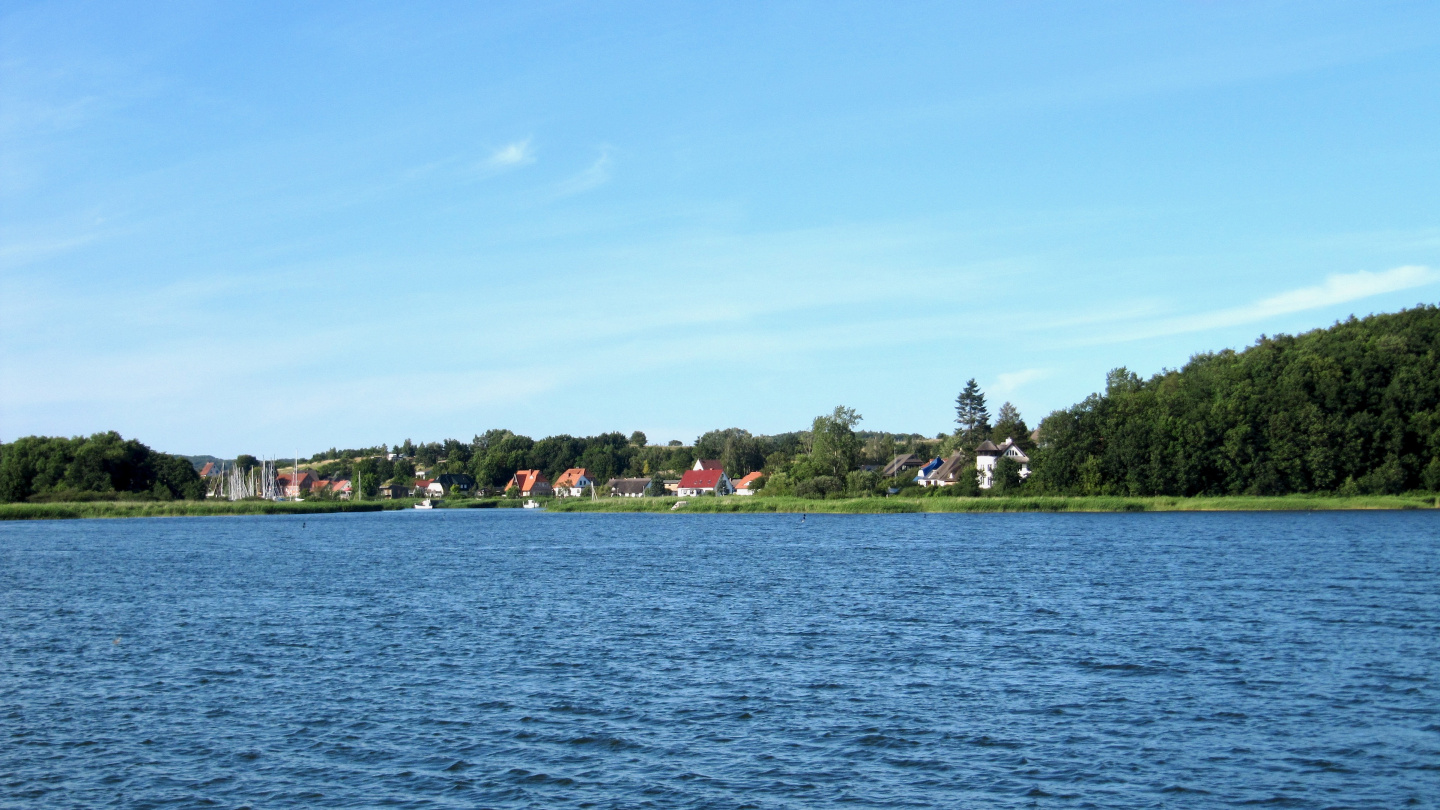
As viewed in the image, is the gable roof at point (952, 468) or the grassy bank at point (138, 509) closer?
the grassy bank at point (138, 509)

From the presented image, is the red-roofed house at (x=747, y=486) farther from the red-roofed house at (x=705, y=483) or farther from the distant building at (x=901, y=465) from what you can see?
the distant building at (x=901, y=465)

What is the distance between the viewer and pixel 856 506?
93312 mm

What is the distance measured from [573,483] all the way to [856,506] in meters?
108

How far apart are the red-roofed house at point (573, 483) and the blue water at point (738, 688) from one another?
147 m

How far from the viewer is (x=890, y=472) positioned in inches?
5842

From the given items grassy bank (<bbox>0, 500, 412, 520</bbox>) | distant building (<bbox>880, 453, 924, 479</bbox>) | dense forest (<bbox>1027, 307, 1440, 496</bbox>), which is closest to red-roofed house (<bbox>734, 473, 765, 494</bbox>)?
distant building (<bbox>880, 453, 924, 479</bbox>)

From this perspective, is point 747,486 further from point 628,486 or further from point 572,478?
point 572,478

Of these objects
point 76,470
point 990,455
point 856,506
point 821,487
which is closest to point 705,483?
point 990,455

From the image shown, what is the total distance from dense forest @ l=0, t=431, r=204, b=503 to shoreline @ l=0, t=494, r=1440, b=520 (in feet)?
13.9

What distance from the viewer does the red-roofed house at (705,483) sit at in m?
152

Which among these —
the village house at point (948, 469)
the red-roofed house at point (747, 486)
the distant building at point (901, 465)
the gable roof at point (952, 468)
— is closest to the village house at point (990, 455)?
the gable roof at point (952, 468)

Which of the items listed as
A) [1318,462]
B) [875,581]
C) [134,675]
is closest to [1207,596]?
[875,581]

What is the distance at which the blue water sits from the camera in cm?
1365

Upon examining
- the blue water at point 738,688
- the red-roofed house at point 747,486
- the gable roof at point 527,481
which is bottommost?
the blue water at point 738,688
